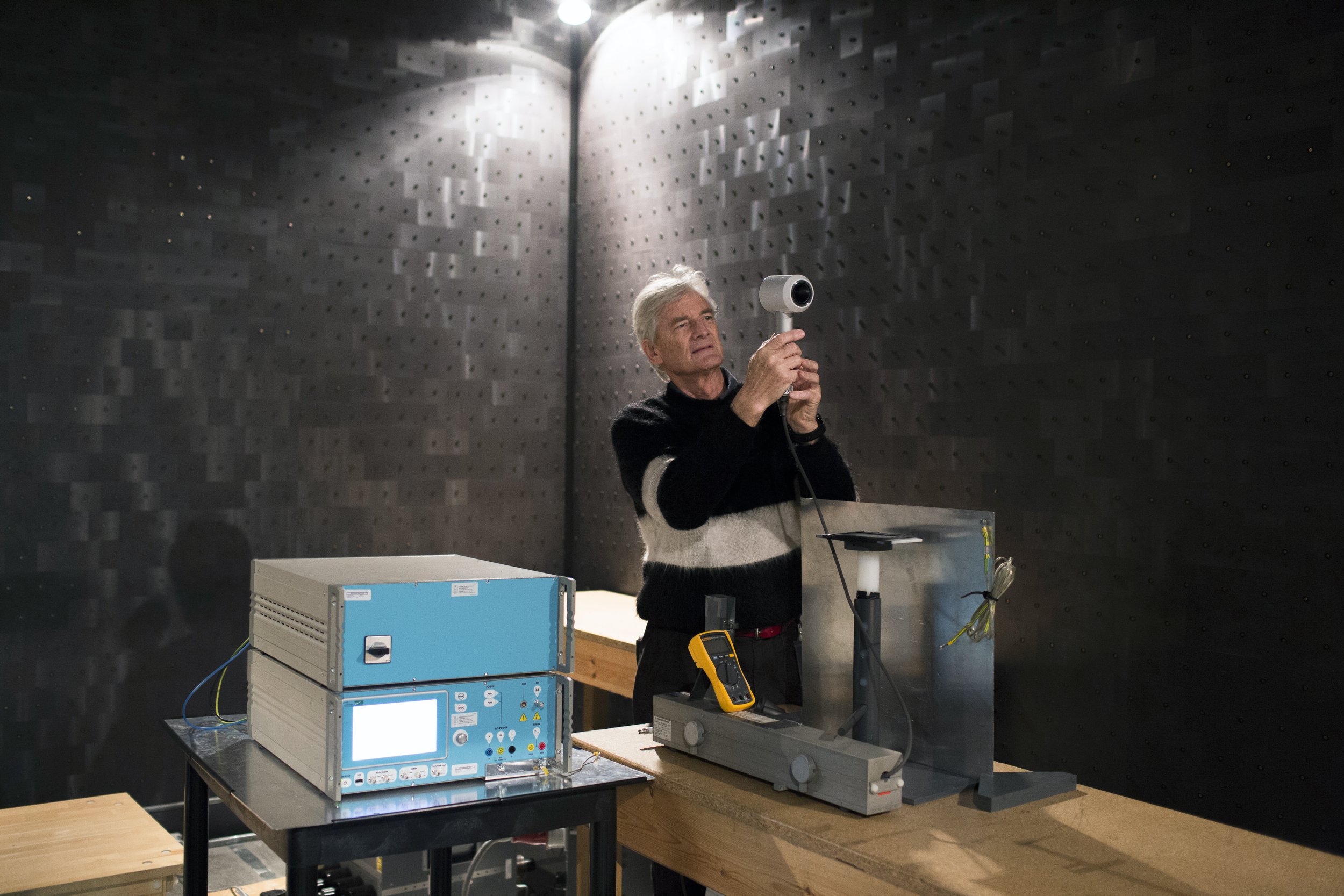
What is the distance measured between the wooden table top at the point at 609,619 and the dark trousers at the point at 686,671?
3.29ft

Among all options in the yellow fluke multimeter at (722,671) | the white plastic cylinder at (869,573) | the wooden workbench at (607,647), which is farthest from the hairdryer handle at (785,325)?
the wooden workbench at (607,647)

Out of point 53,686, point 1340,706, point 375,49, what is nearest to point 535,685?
point 1340,706

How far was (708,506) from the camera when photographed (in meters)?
2.01

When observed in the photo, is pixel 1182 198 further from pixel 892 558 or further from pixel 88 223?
pixel 88 223

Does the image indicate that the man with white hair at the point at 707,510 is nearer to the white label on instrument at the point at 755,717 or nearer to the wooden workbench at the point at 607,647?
the white label on instrument at the point at 755,717

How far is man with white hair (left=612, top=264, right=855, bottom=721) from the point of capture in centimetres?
204

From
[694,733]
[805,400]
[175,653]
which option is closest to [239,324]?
[175,653]

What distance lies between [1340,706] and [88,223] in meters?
3.70

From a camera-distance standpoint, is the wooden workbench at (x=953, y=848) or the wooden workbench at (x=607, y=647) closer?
the wooden workbench at (x=953, y=848)

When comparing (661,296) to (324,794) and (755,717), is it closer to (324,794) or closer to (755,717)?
(755,717)

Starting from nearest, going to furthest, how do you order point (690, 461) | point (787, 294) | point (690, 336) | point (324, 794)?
point (324, 794) < point (787, 294) < point (690, 461) < point (690, 336)

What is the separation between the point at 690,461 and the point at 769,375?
0.76 feet

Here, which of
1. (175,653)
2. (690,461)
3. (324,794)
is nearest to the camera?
(324,794)

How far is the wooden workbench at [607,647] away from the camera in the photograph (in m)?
3.28
